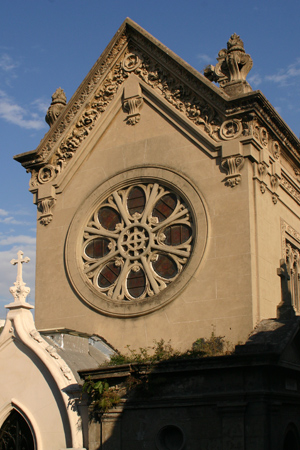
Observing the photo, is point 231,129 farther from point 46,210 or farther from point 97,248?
point 46,210

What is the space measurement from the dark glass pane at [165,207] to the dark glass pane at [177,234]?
0.45m

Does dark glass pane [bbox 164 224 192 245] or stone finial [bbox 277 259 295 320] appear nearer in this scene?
stone finial [bbox 277 259 295 320]

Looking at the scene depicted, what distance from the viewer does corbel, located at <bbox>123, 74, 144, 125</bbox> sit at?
75.2 feet

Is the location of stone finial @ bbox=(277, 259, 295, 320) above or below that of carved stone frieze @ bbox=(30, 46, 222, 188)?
below

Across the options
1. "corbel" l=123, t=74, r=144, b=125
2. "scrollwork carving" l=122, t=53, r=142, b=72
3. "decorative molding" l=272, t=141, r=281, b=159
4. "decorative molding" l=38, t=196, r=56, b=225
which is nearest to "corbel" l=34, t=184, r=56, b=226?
"decorative molding" l=38, t=196, r=56, b=225

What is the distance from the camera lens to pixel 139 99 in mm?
23000

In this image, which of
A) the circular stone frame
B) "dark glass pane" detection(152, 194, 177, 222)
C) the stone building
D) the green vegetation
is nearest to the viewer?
the stone building

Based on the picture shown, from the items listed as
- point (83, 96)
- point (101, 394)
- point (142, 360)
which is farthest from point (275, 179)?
point (101, 394)

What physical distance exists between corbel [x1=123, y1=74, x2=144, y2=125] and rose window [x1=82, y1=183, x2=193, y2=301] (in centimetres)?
221

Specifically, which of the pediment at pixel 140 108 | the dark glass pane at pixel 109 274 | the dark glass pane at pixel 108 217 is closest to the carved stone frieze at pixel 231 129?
the pediment at pixel 140 108

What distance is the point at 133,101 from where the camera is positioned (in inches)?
904

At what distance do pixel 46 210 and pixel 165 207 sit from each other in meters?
4.27

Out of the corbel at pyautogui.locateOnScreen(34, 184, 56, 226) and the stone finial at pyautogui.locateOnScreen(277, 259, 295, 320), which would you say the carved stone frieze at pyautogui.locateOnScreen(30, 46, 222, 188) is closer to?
the corbel at pyautogui.locateOnScreen(34, 184, 56, 226)

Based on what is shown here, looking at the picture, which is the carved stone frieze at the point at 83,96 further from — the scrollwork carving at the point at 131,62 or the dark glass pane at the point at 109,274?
the dark glass pane at the point at 109,274
